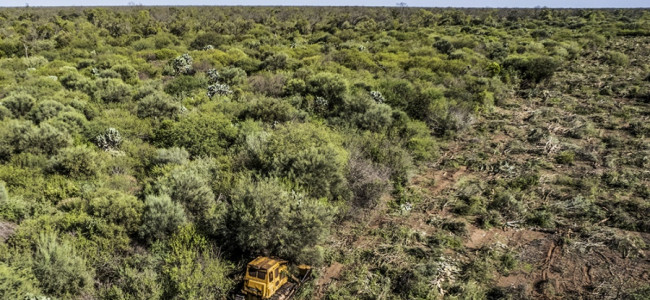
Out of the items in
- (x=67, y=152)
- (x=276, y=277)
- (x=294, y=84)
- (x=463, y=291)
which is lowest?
(x=463, y=291)

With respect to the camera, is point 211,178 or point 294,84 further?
point 294,84

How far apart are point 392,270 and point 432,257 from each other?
161 cm

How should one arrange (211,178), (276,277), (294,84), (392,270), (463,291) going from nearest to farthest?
(276,277) → (463,291) → (392,270) → (211,178) → (294,84)

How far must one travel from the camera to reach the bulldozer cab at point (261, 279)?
924cm

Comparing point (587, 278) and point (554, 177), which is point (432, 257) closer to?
point (587, 278)

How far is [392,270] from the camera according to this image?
1150 cm

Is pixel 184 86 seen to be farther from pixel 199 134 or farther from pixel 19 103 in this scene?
pixel 199 134

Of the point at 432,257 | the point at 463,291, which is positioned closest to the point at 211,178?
the point at 432,257

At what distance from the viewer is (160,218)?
10.9 meters

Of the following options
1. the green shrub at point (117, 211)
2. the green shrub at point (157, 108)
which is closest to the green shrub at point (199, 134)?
the green shrub at point (157, 108)

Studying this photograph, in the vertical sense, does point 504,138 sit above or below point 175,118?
below

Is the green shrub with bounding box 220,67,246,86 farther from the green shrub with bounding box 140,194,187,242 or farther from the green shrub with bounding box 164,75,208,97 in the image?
the green shrub with bounding box 140,194,187,242

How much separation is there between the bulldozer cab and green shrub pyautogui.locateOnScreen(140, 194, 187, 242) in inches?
122

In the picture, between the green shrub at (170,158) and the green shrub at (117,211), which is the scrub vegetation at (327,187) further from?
the green shrub at (170,158)
